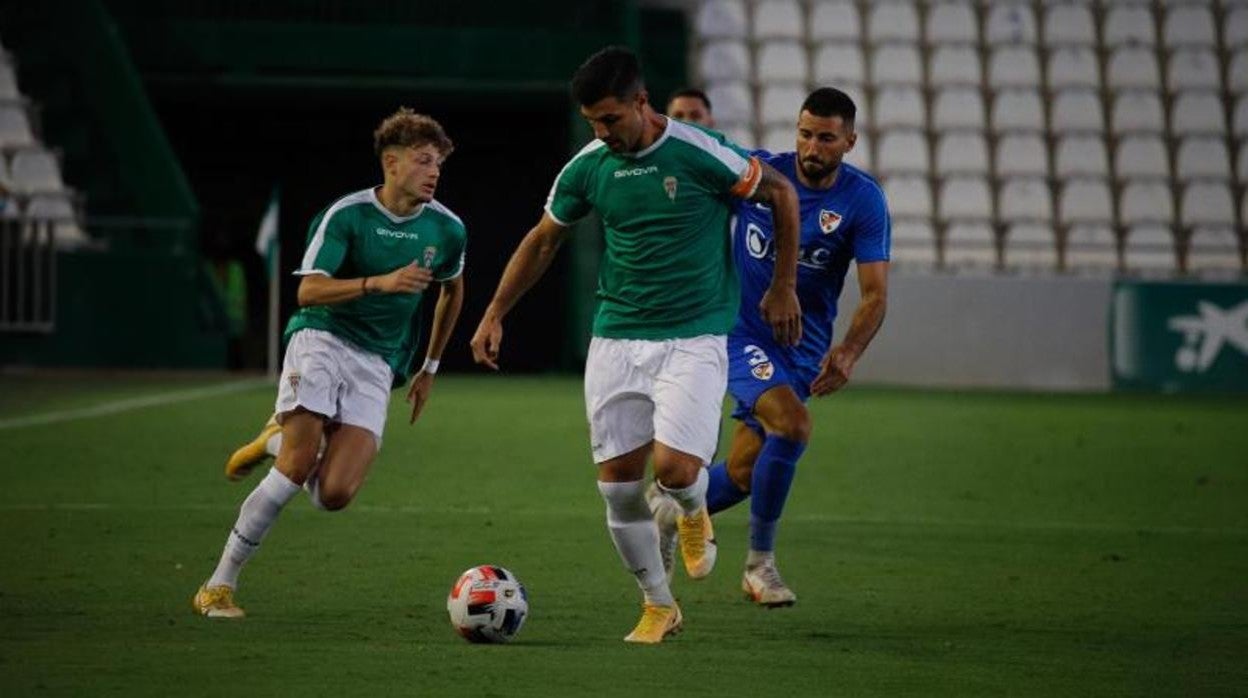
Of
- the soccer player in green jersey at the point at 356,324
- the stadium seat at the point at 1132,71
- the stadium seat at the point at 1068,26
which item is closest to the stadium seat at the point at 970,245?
the stadium seat at the point at 1132,71

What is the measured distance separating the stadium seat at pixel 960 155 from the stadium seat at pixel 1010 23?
175cm

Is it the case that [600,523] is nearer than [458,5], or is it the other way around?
[600,523]

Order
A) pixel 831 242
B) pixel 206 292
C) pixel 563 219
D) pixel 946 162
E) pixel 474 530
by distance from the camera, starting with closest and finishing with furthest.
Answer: pixel 563 219 < pixel 831 242 < pixel 474 530 < pixel 206 292 < pixel 946 162

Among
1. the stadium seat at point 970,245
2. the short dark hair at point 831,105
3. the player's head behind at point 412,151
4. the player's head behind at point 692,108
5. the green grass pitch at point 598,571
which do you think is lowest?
the green grass pitch at point 598,571

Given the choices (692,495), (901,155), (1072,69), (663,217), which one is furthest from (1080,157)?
(663,217)

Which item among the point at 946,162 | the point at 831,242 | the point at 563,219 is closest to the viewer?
the point at 563,219

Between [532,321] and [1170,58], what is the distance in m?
9.06

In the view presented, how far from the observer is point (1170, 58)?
29.1 m

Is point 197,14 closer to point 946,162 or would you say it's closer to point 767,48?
point 767,48

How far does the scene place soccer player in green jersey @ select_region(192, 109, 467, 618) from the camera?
8188 mm

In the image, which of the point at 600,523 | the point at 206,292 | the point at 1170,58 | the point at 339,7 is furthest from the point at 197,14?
the point at 600,523

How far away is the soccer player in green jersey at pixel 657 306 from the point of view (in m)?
7.55

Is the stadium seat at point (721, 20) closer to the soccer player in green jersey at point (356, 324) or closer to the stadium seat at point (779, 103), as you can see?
the stadium seat at point (779, 103)

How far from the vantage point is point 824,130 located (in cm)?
862
